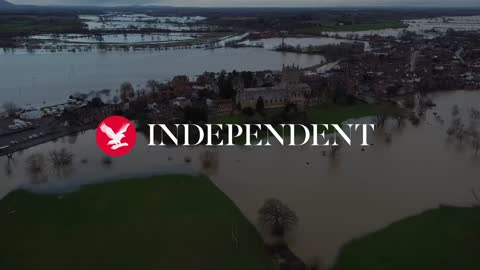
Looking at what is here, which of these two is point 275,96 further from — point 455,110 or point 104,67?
point 104,67

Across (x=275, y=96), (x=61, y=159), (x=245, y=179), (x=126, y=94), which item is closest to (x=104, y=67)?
(x=126, y=94)

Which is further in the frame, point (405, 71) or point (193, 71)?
point (193, 71)

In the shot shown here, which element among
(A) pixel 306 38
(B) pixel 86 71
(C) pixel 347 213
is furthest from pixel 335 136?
(A) pixel 306 38

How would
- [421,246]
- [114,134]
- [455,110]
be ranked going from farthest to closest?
[455,110], [114,134], [421,246]

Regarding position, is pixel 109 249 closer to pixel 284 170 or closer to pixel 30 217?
pixel 30 217

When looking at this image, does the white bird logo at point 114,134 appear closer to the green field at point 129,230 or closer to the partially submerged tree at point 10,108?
the green field at point 129,230

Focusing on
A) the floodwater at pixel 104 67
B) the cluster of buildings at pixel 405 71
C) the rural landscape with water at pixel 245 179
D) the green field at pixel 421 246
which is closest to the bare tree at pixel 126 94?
the rural landscape with water at pixel 245 179
